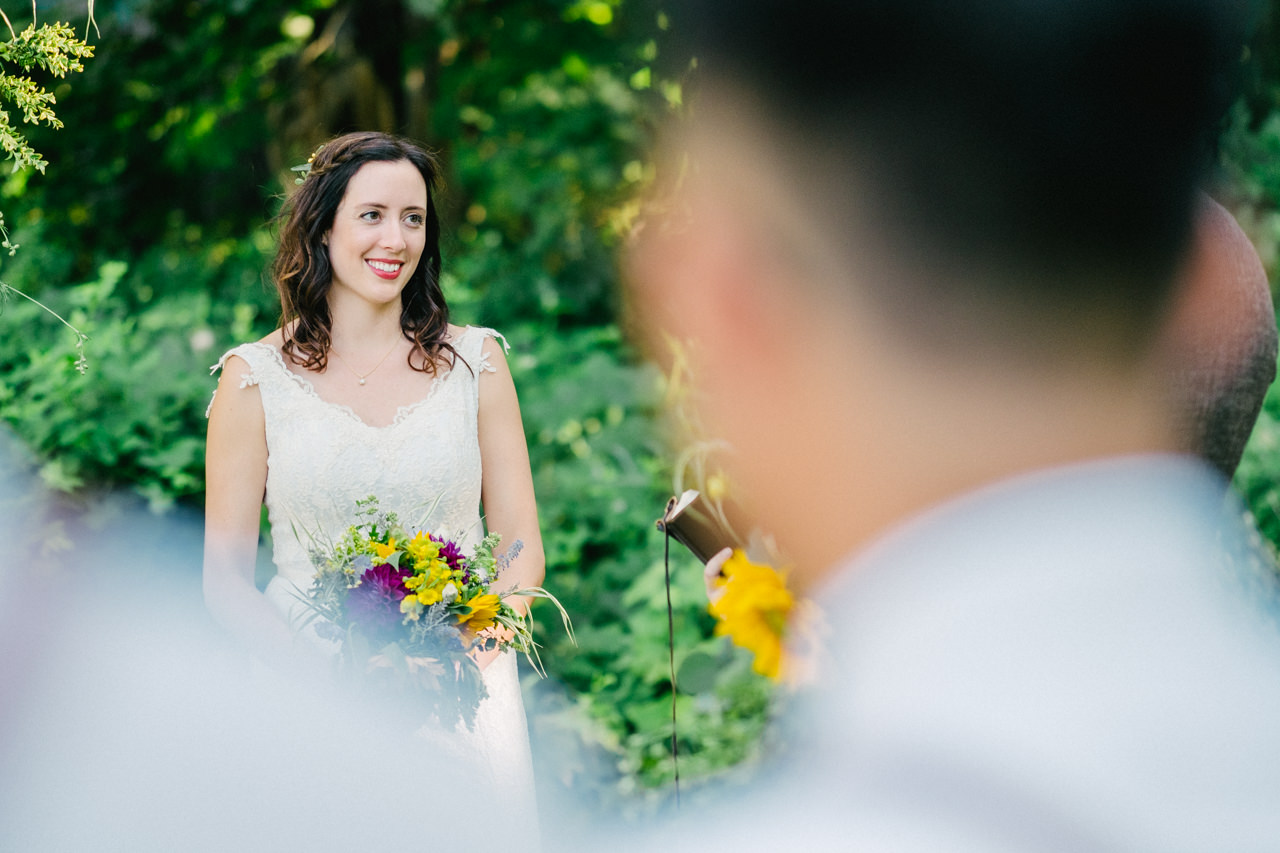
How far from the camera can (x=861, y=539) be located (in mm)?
1102

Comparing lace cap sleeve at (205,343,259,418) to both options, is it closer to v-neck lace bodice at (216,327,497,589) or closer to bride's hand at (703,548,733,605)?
v-neck lace bodice at (216,327,497,589)

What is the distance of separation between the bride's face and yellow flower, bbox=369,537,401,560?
0.45 m

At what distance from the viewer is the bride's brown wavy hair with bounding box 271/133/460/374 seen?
1.72 m

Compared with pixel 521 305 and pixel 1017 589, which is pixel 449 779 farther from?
pixel 521 305

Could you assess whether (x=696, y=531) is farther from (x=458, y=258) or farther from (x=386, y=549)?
(x=458, y=258)

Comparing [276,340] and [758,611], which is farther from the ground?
[276,340]

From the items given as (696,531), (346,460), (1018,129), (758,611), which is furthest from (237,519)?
(1018,129)

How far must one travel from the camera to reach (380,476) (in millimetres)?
1752

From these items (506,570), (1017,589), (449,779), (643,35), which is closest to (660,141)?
(643,35)

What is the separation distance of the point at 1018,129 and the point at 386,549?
0.94m

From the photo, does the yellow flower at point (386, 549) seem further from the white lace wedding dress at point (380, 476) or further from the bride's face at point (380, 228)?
the bride's face at point (380, 228)

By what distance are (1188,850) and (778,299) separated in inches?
27.6

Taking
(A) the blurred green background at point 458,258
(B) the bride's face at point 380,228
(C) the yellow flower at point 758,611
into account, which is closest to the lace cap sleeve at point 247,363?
(B) the bride's face at point 380,228

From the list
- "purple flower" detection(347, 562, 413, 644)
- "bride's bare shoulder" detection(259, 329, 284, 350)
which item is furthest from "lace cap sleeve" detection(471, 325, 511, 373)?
"purple flower" detection(347, 562, 413, 644)
